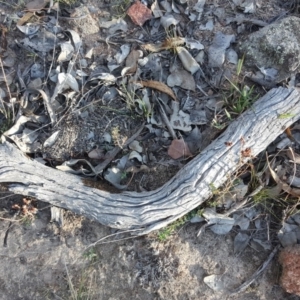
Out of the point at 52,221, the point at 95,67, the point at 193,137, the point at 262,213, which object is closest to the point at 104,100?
the point at 95,67

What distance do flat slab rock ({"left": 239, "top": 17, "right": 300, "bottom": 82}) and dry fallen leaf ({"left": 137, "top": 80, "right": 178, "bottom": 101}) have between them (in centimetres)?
58

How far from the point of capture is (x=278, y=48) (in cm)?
340

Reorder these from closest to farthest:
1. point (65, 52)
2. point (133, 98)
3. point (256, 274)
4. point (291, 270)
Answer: point (291, 270) < point (256, 274) < point (133, 98) < point (65, 52)

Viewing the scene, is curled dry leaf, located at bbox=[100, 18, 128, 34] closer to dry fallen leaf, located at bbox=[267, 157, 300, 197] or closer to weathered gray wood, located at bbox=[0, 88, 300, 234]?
weathered gray wood, located at bbox=[0, 88, 300, 234]

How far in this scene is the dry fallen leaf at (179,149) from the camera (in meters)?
3.40

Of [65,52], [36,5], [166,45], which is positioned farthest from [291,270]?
[36,5]

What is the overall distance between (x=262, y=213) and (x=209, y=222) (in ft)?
1.23

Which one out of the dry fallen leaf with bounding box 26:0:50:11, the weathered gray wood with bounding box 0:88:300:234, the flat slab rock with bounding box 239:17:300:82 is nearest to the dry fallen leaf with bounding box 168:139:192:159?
the weathered gray wood with bounding box 0:88:300:234

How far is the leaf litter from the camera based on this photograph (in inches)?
135

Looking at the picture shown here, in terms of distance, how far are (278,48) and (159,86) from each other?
0.86 m

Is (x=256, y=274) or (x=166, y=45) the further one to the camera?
(x=166, y=45)

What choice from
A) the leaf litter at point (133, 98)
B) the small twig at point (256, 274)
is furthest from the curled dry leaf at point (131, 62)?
the small twig at point (256, 274)

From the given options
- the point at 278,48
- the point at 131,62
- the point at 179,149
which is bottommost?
the point at 179,149

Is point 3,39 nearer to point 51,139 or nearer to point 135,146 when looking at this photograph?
point 51,139
